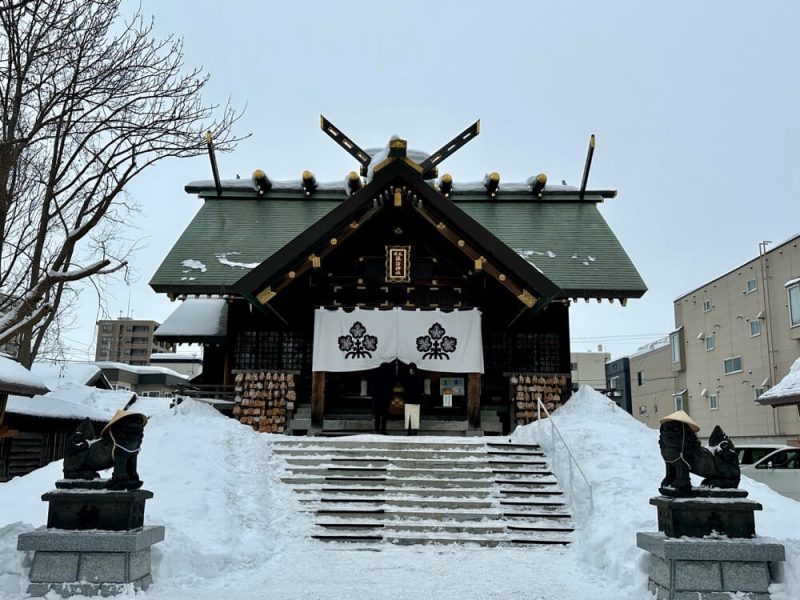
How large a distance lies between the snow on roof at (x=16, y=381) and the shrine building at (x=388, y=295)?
4164mm

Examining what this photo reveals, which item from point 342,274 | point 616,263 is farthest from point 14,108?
point 616,263

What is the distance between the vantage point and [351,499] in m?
10.2

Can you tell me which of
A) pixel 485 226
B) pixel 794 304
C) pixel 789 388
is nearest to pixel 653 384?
pixel 794 304

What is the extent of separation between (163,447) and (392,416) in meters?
6.62

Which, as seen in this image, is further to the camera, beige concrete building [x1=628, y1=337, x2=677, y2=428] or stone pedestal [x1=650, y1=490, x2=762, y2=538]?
beige concrete building [x1=628, y1=337, x2=677, y2=428]

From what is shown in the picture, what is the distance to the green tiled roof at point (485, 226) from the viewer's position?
55.1 feet

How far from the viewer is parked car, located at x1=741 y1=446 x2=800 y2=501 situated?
14.3m

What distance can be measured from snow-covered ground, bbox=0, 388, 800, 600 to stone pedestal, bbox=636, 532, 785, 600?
9.5 inches

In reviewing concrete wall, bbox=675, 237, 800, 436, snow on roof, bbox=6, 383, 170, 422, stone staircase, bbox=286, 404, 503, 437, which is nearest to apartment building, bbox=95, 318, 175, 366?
snow on roof, bbox=6, 383, 170, 422

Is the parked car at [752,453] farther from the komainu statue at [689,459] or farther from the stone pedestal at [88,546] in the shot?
the stone pedestal at [88,546]

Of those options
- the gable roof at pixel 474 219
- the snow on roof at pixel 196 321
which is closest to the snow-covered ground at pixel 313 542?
the gable roof at pixel 474 219

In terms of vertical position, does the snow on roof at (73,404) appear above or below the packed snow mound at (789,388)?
below

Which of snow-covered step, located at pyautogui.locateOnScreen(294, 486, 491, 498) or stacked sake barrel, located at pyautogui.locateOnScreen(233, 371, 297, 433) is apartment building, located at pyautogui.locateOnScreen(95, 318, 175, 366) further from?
snow-covered step, located at pyautogui.locateOnScreen(294, 486, 491, 498)

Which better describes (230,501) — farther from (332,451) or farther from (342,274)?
(342,274)
